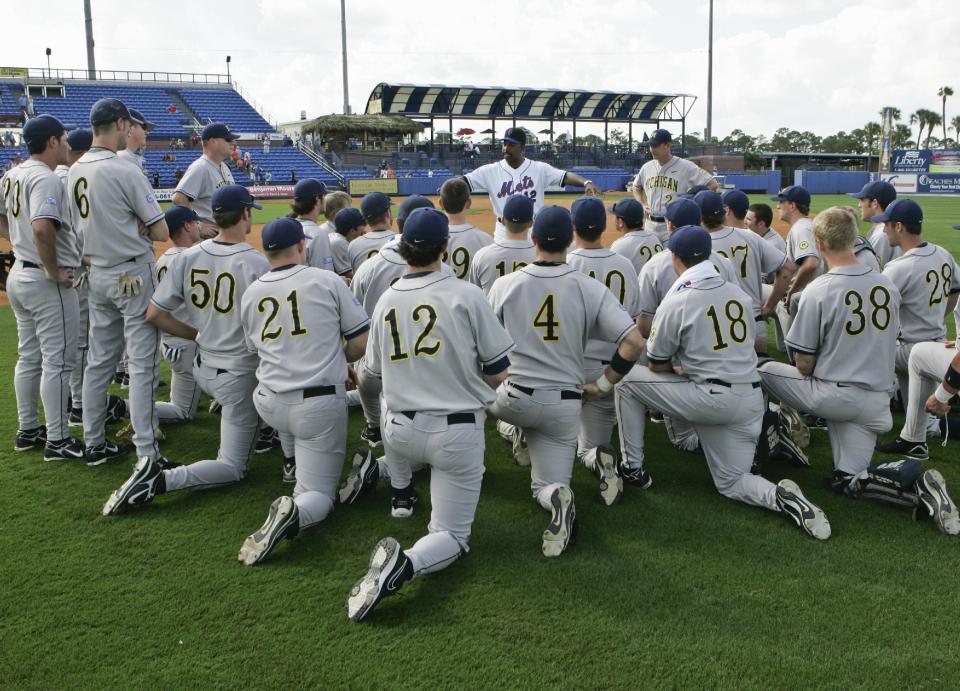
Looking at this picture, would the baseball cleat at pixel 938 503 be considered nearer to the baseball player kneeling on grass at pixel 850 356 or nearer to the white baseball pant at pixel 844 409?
the baseball player kneeling on grass at pixel 850 356

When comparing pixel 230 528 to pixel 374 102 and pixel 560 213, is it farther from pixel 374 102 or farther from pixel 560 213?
pixel 374 102

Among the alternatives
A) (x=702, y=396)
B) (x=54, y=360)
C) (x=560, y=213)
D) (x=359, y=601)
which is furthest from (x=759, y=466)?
(x=54, y=360)

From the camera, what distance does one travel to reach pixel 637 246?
614 centimetres

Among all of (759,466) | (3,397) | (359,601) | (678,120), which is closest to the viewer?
(359,601)

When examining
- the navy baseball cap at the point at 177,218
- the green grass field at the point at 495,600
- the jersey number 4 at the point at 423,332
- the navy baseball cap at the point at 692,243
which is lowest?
the green grass field at the point at 495,600

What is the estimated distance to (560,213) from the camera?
165 inches

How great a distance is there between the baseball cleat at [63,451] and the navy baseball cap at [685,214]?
4.69m

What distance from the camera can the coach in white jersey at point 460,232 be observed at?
5867 mm

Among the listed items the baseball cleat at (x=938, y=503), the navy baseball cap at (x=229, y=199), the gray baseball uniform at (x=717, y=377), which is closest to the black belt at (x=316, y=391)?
the navy baseball cap at (x=229, y=199)

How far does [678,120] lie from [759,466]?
189ft

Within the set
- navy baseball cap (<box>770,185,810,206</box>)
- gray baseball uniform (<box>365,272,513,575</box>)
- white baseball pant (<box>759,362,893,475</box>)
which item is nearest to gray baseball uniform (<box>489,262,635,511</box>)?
gray baseball uniform (<box>365,272,513,575</box>)

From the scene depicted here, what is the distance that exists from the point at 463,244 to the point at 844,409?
123 inches

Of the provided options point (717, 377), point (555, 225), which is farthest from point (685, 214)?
point (555, 225)

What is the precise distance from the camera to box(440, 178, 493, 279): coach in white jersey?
19.2 ft
